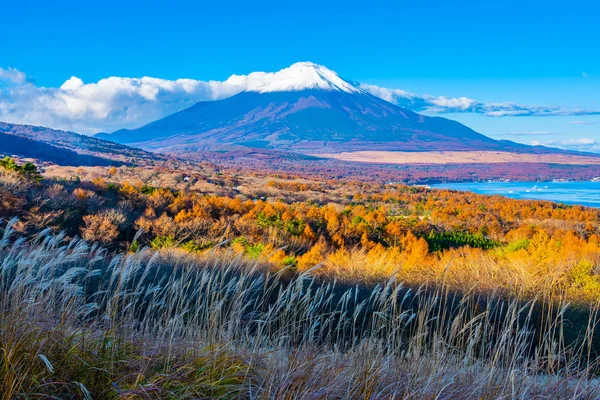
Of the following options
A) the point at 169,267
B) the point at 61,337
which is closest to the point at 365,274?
the point at 169,267

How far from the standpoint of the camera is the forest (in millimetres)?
2732

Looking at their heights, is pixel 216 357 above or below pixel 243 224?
above

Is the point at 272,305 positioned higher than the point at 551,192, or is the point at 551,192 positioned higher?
the point at 272,305

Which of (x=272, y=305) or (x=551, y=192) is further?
(x=551, y=192)

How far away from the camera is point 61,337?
2730 millimetres

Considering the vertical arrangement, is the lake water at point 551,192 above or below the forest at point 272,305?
below

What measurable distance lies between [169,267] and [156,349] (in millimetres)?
5356

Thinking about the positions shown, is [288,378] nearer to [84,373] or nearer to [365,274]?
[84,373]

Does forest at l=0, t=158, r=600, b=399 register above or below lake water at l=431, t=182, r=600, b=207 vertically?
above

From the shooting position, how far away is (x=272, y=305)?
521cm

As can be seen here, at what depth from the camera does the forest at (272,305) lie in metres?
2.73

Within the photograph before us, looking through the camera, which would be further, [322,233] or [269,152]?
[269,152]

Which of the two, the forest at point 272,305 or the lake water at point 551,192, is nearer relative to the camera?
the forest at point 272,305

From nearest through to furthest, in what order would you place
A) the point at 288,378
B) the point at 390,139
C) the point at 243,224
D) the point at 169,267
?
the point at 288,378
the point at 169,267
the point at 243,224
the point at 390,139
